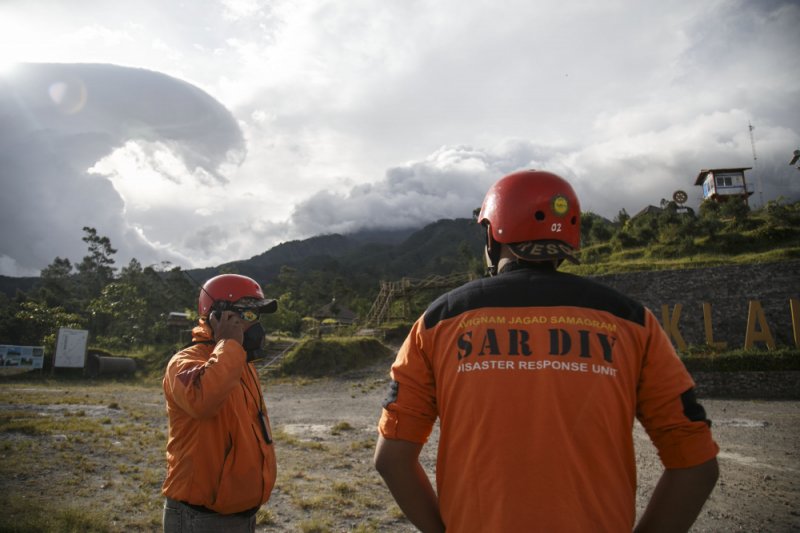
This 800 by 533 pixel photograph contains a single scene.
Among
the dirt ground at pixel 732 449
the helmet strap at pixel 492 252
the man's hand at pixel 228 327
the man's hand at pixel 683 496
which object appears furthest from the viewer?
the dirt ground at pixel 732 449

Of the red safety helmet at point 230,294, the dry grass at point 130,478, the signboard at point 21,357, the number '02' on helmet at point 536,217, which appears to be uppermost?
the number '02' on helmet at point 536,217

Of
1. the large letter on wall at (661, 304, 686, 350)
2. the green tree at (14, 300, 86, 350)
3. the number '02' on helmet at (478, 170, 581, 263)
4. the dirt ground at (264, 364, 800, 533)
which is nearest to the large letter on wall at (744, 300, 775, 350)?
the large letter on wall at (661, 304, 686, 350)

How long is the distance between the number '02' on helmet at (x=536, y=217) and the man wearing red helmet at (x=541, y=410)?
0.8 inches

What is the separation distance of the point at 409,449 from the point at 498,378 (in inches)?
21.6

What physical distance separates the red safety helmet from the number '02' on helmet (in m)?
2.32

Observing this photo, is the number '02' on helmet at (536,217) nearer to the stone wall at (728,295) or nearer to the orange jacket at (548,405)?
the orange jacket at (548,405)

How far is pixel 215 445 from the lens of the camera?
10.0 feet

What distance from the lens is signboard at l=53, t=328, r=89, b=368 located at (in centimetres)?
2884

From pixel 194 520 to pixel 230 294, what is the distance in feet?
5.30

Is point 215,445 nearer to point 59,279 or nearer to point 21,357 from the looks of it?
point 21,357

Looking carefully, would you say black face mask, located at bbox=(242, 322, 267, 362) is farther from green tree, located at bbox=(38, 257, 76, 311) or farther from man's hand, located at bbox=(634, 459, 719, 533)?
green tree, located at bbox=(38, 257, 76, 311)

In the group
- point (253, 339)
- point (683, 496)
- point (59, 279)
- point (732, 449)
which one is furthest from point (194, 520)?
point (59, 279)

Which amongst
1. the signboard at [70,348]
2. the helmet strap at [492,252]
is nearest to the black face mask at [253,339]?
the helmet strap at [492,252]

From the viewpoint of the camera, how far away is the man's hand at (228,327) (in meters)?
3.44
